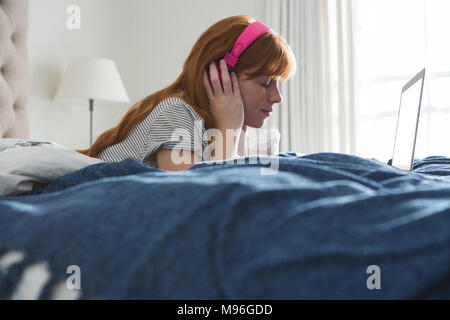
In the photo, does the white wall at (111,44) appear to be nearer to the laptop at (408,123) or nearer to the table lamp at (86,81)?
the table lamp at (86,81)

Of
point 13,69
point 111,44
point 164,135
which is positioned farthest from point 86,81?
point 164,135

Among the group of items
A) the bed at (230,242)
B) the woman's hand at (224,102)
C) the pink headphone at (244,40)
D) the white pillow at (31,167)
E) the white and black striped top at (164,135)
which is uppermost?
the pink headphone at (244,40)

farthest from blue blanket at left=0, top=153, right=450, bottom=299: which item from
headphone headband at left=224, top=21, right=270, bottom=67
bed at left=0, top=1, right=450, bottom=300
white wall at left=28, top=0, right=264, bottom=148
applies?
white wall at left=28, top=0, right=264, bottom=148

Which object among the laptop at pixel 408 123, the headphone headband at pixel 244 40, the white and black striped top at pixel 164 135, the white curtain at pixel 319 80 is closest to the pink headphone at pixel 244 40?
the headphone headband at pixel 244 40

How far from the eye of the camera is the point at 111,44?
10.7 ft

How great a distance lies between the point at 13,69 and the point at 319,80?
186 centimetres

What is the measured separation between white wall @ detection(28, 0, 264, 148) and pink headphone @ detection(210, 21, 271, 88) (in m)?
1.57

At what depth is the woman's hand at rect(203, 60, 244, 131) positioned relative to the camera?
138 centimetres

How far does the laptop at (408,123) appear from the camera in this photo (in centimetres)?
122

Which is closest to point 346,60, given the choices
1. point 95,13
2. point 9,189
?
point 95,13

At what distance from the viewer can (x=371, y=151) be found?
293 cm

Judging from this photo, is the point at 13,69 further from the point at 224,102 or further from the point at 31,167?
the point at 31,167

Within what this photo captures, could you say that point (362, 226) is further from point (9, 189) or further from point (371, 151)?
point (371, 151)

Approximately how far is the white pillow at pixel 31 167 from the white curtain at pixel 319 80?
231 centimetres
